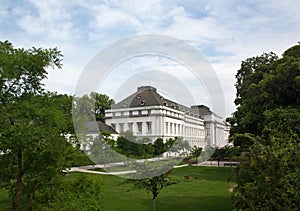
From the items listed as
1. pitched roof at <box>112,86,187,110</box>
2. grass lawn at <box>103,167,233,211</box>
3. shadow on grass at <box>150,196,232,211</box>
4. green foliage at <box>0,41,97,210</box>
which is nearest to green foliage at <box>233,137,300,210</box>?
green foliage at <box>0,41,97,210</box>

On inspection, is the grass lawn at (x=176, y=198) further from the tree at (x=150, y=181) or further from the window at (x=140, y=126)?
the window at (x=140, y=126)

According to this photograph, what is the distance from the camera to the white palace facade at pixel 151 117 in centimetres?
1002

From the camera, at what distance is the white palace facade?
10016 mm

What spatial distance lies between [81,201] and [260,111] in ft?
→ 37.6

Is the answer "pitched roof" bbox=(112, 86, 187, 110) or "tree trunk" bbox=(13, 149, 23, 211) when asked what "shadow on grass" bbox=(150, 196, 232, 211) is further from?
"tree trunk" bbox=(13, 149, 23, 211)

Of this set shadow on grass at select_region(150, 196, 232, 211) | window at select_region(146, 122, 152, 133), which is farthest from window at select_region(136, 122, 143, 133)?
shadow on grass at select_region(150, 196, 232, 211)

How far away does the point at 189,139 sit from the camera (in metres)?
14.5

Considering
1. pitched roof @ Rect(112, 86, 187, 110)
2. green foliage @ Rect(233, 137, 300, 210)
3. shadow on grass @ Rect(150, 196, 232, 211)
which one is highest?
pitched roof @ Rect(112, 86, 187, 110)

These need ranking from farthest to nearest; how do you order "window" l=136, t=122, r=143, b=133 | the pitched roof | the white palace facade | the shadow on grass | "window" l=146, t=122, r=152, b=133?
1. the shadow on grass
2. "window" l=146, t=122, r=152, b=133
3. "window" l=136, t=122, r=143, b=133
4. the white palace facade
5. the pitched roof

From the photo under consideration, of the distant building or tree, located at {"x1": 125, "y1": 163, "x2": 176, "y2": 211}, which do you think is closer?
the distant building

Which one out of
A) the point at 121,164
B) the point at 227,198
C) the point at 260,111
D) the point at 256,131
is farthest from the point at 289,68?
the point at 121,164

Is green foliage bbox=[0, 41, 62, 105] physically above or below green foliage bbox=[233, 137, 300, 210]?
above

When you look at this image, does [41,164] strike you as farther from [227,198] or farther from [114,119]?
[227,198]

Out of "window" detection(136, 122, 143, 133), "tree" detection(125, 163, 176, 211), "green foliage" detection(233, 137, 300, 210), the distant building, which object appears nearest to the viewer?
"green foliage" detection(233, 137, 300, 210)
